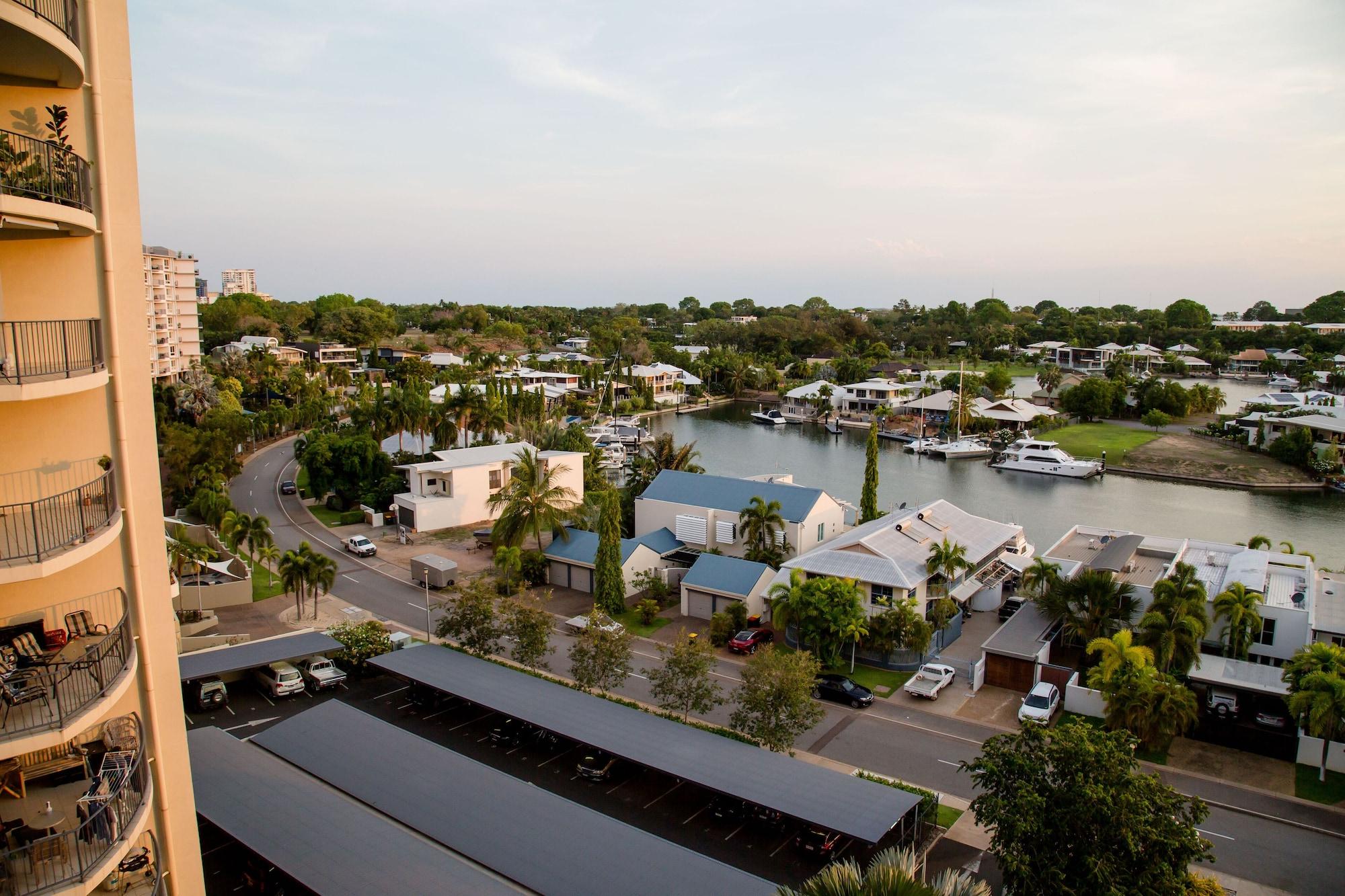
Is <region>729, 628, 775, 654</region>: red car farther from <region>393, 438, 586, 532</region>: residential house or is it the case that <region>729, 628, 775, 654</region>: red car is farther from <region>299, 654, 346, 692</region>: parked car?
<region>393, 438, 586, 532</region>: residential house

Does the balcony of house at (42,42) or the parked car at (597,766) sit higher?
the balcony of house at (42,42)

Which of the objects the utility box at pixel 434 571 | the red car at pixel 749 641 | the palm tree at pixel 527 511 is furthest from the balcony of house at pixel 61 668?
the palm tree at pixel 527 511

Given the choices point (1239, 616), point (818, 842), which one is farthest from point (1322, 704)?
point (818, 842)

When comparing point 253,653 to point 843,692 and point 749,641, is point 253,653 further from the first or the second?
point 843,692

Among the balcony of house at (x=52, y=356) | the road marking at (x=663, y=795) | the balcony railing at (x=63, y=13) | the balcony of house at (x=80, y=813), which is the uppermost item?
the balcony railing at (x=63, y=13)

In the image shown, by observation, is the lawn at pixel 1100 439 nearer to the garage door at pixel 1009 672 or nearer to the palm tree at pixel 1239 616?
the palm tree at pixel 1239 616

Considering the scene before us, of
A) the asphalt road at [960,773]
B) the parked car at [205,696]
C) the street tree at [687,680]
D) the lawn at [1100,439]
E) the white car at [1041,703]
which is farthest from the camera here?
the lawn at [1100,439]

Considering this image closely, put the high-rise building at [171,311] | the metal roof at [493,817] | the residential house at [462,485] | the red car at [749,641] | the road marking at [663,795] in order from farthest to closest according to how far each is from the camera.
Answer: the high-rise building at [171,311] < the residential house at [462,485] < the red car at [749,641] < the road marking at [663,795] < the metal roof at [493,817]
